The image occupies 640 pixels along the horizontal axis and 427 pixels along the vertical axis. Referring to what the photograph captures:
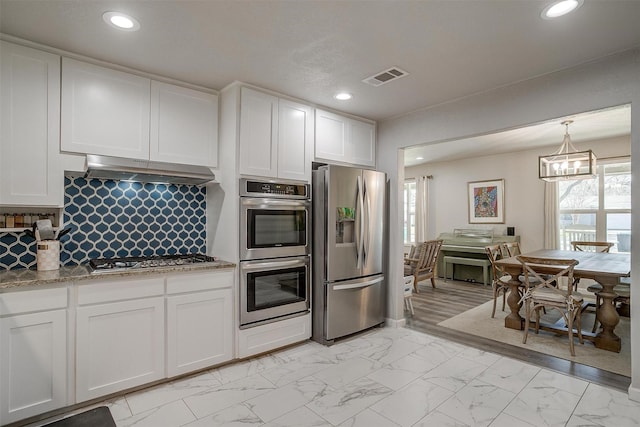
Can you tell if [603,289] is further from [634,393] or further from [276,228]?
[276,228]

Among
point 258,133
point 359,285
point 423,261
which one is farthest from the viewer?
point 423,261

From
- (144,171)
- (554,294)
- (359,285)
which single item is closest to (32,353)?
(144,171)

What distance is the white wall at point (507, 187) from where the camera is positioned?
20.7 ft

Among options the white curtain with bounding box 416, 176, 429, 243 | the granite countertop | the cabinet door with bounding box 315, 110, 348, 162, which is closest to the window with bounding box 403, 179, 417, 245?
the white curtain with bounding box 416, 176, 429, 243

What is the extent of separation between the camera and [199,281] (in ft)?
8.91

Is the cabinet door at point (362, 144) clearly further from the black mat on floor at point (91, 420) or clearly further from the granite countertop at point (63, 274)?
the black mat on floor at point (91, 420)

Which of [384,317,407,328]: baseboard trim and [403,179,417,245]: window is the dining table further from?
[403,179,417,245]: window

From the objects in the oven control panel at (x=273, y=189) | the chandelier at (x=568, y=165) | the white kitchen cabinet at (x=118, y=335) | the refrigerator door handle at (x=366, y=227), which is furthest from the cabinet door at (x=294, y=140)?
the chandelier at (x=568, y=165)

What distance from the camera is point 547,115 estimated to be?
2.79 metres

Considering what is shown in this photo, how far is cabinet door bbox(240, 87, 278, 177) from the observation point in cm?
298

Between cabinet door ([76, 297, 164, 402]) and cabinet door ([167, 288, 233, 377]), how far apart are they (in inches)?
3.4

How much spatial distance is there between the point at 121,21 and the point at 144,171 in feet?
3.32

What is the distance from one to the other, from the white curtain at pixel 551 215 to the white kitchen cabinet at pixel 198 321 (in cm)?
598

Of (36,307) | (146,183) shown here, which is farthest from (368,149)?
(36,307)
